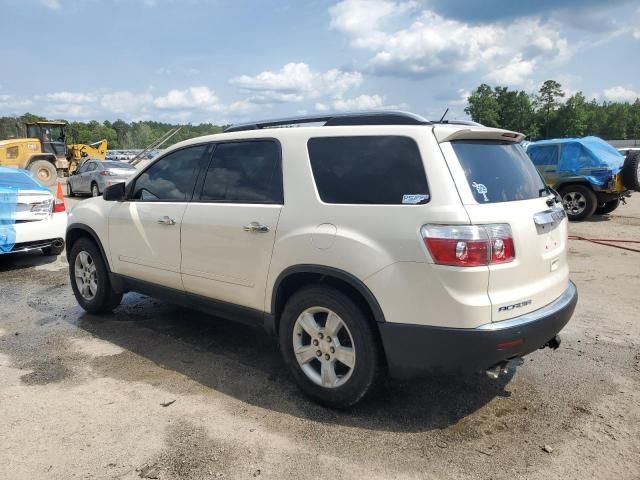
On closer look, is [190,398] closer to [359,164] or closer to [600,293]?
[359,164]

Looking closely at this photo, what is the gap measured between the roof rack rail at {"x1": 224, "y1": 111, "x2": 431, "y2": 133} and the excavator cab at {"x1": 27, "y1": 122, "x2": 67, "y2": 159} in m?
24.3

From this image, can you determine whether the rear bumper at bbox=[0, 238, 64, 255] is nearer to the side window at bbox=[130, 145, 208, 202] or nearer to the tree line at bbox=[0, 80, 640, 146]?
the side window at bbox=[130, 145, 208, 202]

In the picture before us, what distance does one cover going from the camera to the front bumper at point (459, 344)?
9.18 feet

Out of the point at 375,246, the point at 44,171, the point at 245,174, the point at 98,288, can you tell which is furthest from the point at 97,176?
the point at 375,246

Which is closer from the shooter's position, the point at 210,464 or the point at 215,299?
the point at 210,464

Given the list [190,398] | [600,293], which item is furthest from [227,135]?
[600,293]

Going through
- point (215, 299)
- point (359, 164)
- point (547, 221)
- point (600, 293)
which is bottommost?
point (600, 293)

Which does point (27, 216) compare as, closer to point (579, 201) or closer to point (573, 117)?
point (579, 201)

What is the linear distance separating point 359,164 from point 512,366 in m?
2.09

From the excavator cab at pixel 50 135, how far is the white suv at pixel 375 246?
24.3m

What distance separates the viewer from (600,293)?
608 cm

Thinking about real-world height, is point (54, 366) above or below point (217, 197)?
below

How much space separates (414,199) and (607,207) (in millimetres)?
11747

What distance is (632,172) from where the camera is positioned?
11.1 metres
